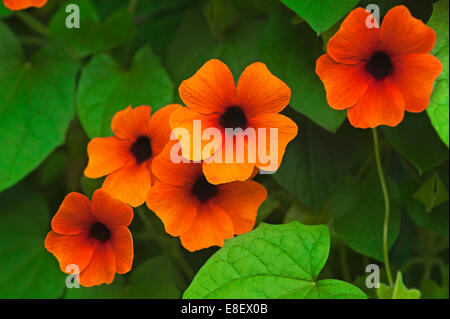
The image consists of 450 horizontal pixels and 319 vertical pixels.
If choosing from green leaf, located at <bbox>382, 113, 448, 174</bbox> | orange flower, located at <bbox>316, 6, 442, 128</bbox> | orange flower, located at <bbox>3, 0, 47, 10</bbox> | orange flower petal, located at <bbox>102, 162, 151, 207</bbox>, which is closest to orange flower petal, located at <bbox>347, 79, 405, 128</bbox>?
orange flower, located at <bbox>316, 6, 442, 128</bbox>

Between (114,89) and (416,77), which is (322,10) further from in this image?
(114,89)

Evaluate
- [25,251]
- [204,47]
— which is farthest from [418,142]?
[25,251]

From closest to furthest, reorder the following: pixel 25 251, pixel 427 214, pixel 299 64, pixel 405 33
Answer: pixel 405 33 → pixel 299 64 → pixel 427 214 → pixel 25 251

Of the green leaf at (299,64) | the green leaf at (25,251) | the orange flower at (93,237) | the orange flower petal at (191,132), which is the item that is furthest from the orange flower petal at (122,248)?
the green leaf at (25,251)

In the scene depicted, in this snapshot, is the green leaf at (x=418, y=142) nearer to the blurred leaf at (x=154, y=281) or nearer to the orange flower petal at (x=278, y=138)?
the orange flower petal at (x=278, y=138)

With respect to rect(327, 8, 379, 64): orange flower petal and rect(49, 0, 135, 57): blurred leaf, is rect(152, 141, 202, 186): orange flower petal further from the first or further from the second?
rect(49, 0, 135, 57): blurred leaf
